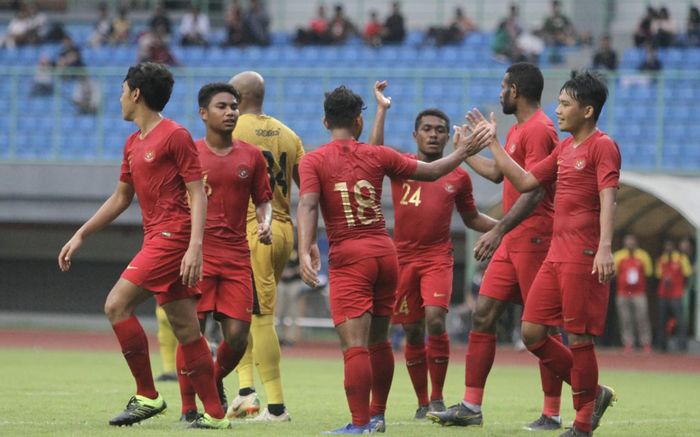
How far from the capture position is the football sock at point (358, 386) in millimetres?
8875

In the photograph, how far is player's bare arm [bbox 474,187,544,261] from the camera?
9.64 meters

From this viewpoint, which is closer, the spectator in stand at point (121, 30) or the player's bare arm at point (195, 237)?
the player's bare arm at point (195, 237)

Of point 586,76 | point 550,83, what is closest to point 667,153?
point 550,83

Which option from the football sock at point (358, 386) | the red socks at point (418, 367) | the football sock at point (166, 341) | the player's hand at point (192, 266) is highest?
the player's hand at point (192, 266)

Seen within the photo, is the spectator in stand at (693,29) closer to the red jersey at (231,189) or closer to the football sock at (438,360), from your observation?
the football sock at (438,360)

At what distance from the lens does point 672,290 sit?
79.1ft

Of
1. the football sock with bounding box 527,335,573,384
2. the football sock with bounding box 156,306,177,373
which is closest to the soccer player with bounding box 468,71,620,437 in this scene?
the football sock with bounding box 527,335,573,384

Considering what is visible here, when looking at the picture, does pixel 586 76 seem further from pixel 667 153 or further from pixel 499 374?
pixel 667 153

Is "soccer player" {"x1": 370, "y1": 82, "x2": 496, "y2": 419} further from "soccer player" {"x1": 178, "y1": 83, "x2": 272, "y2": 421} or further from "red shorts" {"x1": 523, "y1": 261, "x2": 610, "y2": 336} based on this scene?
"red shorts" {"x1": 523, "y1": 261, "x2": 610, "y2": 336}

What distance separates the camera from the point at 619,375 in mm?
18047

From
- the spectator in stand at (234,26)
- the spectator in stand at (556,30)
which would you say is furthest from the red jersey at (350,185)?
the spectator in stand at (234,26)

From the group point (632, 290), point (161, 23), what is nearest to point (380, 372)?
point (632, 290)

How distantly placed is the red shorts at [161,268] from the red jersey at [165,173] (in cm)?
9

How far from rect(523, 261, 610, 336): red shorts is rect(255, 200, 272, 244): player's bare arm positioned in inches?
75.7
